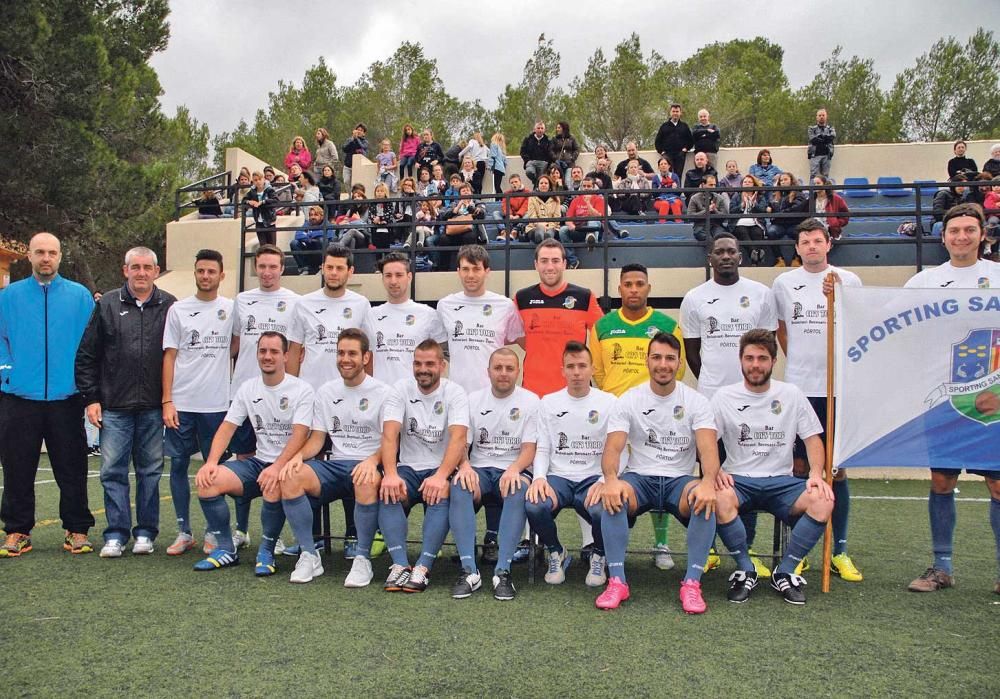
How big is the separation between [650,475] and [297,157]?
12.6 metres

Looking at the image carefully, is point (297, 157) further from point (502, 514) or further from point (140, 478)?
point (502, 514)

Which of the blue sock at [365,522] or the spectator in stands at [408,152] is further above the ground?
the spectator in stands at [408,152]

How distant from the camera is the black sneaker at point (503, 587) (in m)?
4.86

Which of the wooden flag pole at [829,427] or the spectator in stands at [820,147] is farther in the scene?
the spectator in stands at [820,147]

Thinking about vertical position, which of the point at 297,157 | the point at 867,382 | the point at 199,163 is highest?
the point at 199,163

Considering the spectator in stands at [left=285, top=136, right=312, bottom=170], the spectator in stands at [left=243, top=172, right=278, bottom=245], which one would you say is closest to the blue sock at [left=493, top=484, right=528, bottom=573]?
the spectator in stands at [left=243, top=172, right=278, bottom=245]

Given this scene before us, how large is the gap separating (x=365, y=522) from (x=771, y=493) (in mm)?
2282

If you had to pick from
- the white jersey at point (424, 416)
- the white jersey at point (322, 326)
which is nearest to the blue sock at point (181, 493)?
the white jersey at point (322, 326)

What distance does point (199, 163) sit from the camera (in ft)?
160

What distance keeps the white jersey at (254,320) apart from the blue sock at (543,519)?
223cm

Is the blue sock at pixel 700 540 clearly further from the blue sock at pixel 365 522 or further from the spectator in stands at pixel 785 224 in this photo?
the spectator in stands at pixel 785 224

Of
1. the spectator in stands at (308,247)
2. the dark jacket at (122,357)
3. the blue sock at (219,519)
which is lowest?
→ the blue sock at (219,519)

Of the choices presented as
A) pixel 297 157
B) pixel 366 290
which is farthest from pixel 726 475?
pixel 297 157

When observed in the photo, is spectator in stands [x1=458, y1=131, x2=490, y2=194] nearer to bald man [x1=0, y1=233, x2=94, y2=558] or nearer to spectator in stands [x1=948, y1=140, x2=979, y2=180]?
spectator in stands [x1=948, y1=140, x2=979, y2=180]
